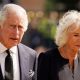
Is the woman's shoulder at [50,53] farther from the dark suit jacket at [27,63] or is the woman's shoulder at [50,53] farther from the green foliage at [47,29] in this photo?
the green foliage at [47,29]

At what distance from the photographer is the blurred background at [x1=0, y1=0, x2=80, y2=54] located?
419 inches

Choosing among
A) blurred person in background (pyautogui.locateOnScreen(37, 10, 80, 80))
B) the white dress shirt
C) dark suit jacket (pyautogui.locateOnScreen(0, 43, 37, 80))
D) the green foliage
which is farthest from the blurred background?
the white dress shirt

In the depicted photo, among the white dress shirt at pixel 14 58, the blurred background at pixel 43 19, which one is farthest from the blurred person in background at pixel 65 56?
the blurred background at pixel 43 19

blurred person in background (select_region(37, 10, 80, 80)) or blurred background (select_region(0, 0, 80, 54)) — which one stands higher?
blurred person in background (select_region(37, 10, 80, 80))

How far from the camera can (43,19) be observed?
1254 cm

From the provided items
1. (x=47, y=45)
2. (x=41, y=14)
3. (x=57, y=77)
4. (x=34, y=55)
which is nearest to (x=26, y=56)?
(x=34, y=55)

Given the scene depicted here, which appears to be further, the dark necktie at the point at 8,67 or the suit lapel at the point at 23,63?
the suit lapel at the point at 23,63

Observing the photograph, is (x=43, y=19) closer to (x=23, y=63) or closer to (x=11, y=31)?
(x=23, y=63)

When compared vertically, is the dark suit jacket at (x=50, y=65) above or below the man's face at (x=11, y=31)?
below

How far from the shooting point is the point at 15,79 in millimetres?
4496

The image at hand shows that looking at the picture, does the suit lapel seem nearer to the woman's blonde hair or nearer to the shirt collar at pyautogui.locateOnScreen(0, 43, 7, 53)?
the shirt collar at pyautogui.locateOnScreen(0, 43, 7, 53)

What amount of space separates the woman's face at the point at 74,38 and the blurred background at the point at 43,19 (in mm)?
4710

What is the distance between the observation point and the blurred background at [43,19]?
10.7 metres

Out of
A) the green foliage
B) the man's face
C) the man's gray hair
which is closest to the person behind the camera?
the man's face
